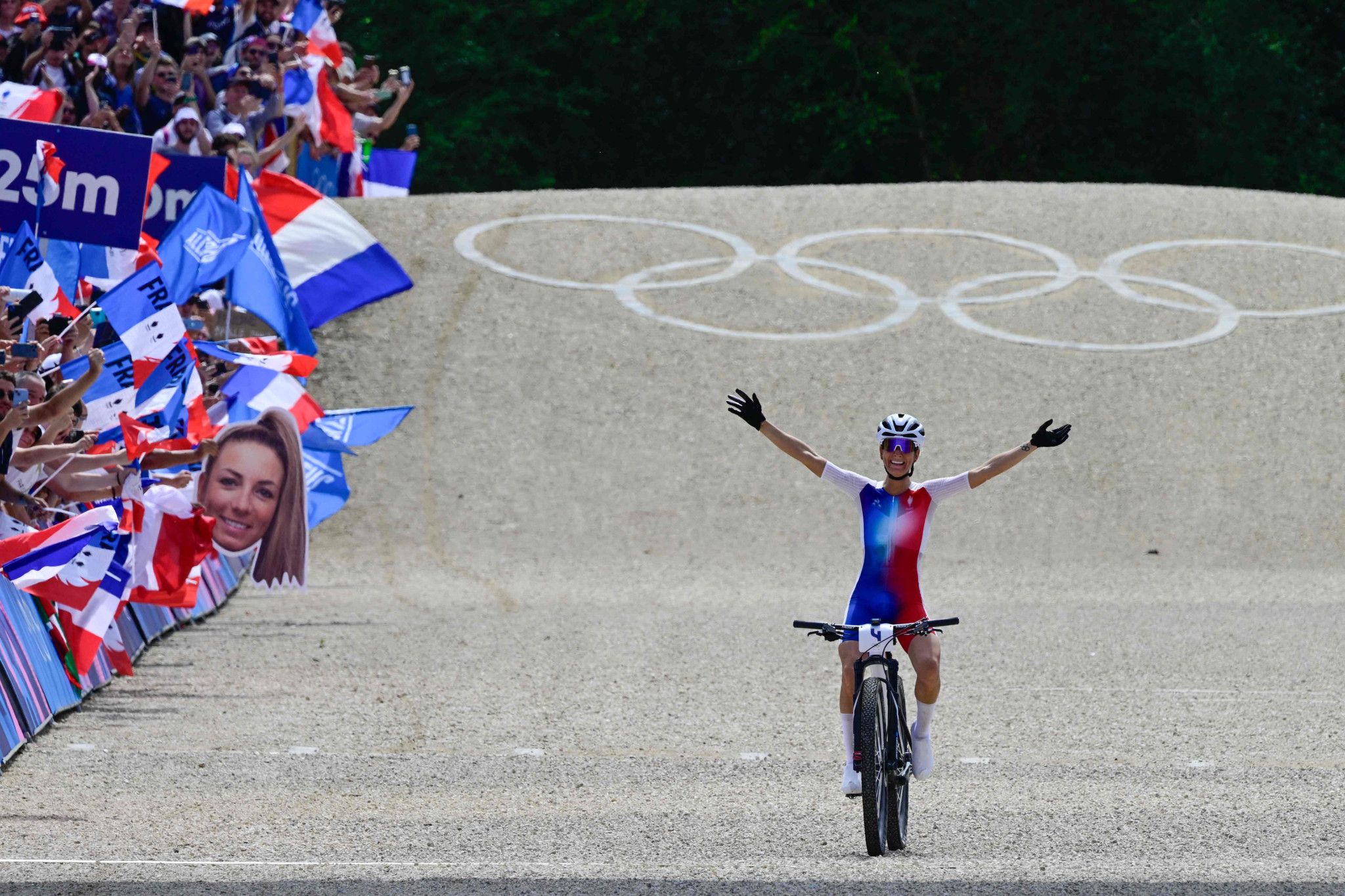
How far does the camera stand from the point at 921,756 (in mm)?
7688

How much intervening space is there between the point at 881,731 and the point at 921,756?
560mm

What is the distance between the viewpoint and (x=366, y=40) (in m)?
41.7

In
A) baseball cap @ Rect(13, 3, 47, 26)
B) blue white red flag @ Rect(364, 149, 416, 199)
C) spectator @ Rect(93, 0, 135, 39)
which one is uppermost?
baseball cap @ Rect(13, 3, 47, 26)

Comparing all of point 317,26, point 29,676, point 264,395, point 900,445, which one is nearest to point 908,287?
point 317,26

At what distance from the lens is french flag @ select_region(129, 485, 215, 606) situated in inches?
411

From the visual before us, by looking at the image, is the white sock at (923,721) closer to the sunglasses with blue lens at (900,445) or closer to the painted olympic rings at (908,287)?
the sunglasses with blue lens at (900,445)

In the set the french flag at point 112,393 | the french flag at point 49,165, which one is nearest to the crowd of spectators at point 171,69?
the french flag at point 49,165

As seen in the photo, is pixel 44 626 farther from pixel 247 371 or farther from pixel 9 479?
pixel 247 371

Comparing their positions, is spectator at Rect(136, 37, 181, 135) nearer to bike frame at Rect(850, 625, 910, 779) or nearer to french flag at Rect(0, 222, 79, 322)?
french flag at Rect(0, 222, 79, 322)

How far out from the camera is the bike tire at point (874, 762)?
707 cm

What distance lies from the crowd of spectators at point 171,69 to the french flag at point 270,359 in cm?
262

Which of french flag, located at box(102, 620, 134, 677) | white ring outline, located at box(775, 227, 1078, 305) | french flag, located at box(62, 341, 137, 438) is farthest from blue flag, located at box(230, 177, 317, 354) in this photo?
white ring outline, located at box(775, 227, 1078, 305)

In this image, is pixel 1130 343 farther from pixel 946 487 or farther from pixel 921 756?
pixel 921 756

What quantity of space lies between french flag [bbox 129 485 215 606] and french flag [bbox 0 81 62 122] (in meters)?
5.07
